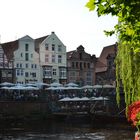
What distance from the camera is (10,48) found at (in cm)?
7669

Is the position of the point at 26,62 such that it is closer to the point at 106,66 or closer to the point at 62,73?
the point at 62,73

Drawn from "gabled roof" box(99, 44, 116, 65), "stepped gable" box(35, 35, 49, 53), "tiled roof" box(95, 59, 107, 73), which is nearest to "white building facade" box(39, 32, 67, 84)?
"stepped gable" box(35, 35, 49, 53)

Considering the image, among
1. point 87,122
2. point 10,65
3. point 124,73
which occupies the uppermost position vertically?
point 10,65

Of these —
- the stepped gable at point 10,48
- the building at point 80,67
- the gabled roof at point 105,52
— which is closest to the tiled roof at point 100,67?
the gabled roof at point 105,52

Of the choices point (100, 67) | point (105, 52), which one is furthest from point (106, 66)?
point (105, 52)

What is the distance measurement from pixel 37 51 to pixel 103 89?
17567 mm

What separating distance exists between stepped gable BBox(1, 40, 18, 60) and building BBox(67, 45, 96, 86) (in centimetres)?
1134

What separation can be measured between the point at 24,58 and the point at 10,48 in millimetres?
3272

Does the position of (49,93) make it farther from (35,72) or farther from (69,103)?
(35,72)

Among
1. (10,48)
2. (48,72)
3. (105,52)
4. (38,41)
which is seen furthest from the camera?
(105,52)

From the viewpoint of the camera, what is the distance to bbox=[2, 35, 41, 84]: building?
7425 centimetres

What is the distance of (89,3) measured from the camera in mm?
5965

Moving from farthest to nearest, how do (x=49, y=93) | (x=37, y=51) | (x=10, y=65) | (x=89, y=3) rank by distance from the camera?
1. (x=37, y=51)
2. (x=10, y=65)
3. (x=49, y=93)
4. (x=89, y=3)

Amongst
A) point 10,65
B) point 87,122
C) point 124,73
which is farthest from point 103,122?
point 124,73
